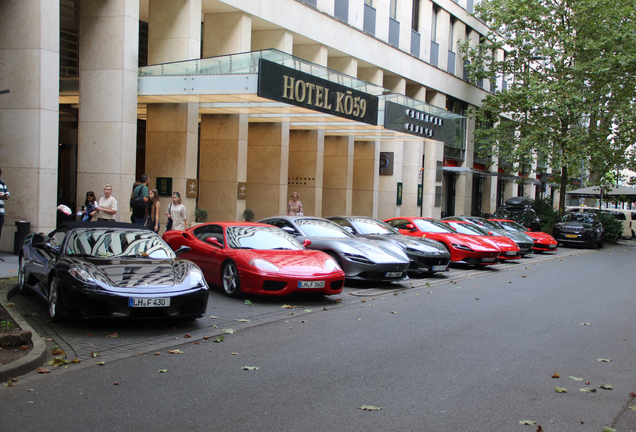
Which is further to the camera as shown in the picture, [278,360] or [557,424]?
[278,360]

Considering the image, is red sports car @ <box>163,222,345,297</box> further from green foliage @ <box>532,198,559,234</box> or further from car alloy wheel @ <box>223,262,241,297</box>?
green foliage @ <box>532,198,559,234</box>

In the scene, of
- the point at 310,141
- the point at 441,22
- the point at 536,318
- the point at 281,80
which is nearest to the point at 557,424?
the point at 536,318

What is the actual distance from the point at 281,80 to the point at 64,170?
934 cm

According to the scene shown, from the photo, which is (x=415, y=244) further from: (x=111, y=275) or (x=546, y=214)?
(x=546, y=214)

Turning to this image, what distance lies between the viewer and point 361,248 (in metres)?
12.0

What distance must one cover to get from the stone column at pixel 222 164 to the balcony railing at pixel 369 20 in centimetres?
1002

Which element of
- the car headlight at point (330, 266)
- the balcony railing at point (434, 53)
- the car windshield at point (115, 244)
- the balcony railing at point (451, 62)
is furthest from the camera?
the balcony railing at point (451, 62)

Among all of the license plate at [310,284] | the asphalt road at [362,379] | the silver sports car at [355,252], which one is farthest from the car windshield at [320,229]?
the asphalt road at [362,379]

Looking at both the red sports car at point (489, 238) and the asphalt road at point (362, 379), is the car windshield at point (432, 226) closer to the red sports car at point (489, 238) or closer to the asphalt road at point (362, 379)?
the red sports car at point (489, 238)

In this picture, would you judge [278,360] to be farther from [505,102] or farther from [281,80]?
[505,102]

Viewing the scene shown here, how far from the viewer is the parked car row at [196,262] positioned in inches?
275

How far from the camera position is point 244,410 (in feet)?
15.2

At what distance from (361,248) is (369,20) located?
18.6 meters

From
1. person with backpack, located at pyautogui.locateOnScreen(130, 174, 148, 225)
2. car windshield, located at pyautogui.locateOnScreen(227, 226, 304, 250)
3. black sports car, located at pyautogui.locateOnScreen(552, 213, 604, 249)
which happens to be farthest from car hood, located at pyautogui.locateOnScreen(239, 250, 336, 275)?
black sports car, located at pyautogui.locateOnScreen(552, 213, 604, 249)
